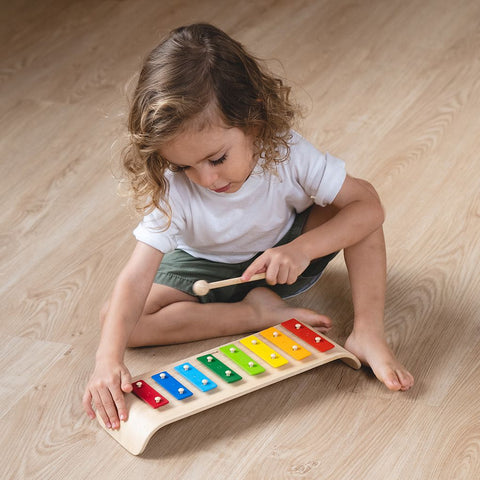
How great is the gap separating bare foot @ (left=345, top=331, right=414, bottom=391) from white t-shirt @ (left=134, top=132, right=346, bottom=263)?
0.68 feet

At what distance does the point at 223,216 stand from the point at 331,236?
0.52 feet

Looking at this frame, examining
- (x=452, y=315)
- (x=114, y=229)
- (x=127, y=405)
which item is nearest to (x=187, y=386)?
(x=127, y=405)

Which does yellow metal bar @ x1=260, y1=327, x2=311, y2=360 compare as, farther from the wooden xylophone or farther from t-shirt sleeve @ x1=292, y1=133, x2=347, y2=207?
t-shirt sleeve @ x1=292, y1=133, x2=347, y2=207

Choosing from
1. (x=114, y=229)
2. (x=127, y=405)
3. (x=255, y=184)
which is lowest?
(x=114, y=229)

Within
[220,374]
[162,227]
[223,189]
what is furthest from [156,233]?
[220,374]

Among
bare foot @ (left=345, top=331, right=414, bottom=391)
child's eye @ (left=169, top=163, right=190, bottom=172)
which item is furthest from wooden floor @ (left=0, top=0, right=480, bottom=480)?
child's eye @ (left=169, top=163, right=190, bottom=172)

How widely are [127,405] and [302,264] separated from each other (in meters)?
0.31

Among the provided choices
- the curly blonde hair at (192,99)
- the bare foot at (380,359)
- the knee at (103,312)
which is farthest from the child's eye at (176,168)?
the bare foot at (380,359)

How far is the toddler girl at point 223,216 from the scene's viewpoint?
1064 mm

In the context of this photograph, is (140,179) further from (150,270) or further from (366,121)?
(366,121)

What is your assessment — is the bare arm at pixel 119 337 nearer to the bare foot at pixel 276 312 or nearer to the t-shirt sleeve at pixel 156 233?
the t-shirt sleeve at pixel 156 233

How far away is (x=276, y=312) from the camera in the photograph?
4.09 ft

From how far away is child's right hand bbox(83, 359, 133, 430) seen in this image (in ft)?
3.50

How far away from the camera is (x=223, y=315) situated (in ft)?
4.11
